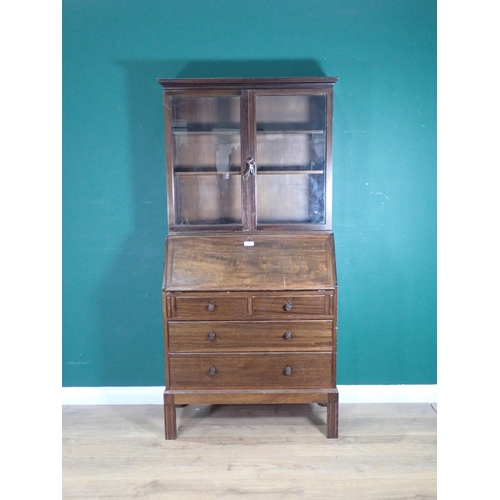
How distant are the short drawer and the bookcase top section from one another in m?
0.20

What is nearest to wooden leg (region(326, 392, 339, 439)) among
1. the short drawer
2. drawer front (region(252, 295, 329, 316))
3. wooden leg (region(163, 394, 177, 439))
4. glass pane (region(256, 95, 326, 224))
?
the short drawer

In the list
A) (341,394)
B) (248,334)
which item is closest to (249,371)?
(248,334)

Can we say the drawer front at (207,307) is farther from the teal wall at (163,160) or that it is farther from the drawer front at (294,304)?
the teal wall at (163,160)

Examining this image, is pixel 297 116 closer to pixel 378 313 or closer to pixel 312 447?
pixel 378 313

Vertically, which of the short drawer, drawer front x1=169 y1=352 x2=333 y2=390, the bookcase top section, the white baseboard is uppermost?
the bookcase top section

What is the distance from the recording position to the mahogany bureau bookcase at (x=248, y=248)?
234 centimetres

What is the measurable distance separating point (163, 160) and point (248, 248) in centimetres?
84

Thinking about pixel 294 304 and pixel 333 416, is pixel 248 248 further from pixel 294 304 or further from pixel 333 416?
pixel 333 416

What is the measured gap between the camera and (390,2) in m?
2.66

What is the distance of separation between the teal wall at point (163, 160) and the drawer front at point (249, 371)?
1.79 ft

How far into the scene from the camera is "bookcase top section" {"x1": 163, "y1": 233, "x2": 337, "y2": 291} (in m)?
2.34

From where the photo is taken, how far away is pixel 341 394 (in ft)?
9.38

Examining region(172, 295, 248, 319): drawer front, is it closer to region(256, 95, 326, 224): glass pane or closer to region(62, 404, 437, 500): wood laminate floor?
region(256, 95, 326, 224): glass pane

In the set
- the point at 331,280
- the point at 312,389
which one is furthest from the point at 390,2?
the point at 312,389
